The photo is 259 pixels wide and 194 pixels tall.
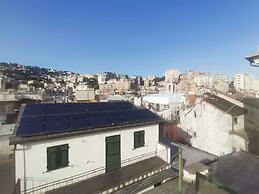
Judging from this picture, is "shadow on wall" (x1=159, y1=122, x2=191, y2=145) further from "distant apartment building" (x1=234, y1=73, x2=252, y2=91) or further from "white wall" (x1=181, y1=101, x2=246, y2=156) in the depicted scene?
"distant apartment building" (x1=234, y1=73, x2=252, y2=91)

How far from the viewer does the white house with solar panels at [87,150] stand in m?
10.6

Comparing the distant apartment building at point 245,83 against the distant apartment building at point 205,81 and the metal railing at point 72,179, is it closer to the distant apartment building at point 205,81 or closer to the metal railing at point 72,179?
the distant apartment building at point 205,81

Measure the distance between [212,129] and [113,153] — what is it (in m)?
16.1

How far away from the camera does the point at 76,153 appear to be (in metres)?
11.8

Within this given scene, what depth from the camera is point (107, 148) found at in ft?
42.9

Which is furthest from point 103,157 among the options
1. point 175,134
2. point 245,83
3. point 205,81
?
point 205,81

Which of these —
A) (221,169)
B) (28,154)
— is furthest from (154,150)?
(28,154)

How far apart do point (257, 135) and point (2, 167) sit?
26.0 meters

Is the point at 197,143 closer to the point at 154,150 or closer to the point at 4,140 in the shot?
the point at 154,150

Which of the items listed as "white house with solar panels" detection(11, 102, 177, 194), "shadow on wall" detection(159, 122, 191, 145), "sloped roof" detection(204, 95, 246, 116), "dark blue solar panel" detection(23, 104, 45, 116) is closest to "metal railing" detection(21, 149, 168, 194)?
"white house with solar panels" detection(11, 102, 177, 194)

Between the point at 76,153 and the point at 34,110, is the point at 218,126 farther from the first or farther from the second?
the point at 34,110

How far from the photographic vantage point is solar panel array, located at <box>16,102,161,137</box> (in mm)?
11031

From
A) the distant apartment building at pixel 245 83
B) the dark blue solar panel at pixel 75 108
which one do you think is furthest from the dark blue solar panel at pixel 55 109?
the distant apartment building at pixel 245 83

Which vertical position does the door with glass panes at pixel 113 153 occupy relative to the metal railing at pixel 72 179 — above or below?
above
